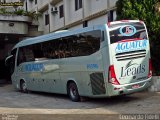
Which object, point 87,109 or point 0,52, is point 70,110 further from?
point 0,52

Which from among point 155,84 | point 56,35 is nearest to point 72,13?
point 56,35

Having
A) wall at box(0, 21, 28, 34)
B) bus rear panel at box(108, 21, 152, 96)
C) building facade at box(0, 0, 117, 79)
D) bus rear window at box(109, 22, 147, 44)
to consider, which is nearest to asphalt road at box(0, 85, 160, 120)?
bus rear panel at box(108, 21, 152, 96)

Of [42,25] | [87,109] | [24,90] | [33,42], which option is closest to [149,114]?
[87,109]

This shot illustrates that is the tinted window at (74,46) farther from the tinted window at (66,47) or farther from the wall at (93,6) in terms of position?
the wall at (93,6)

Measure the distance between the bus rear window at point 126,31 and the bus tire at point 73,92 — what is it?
11.0 feet

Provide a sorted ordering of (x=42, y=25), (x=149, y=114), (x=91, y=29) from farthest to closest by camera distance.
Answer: (x=42, y=25) < (x=91, y=29) < (x=149, y=114)

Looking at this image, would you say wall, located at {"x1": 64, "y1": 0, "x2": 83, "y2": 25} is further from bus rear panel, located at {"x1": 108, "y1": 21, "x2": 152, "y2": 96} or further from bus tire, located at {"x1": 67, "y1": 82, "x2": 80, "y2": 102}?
bus rear panel, located at {"x1": 108, "y1": 21, "x2": 152, "y2": 96}

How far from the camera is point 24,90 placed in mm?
22438

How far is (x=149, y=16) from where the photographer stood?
18.1 meters

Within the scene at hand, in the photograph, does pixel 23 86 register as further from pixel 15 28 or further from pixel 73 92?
pixel 15 28

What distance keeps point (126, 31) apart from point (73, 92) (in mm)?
3839

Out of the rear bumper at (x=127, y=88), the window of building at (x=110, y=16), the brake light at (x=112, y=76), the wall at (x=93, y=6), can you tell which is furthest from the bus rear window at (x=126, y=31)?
the wall at (x=93, y=6)

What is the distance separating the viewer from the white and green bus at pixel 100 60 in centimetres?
1421

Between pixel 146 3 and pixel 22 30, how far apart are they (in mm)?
14140
